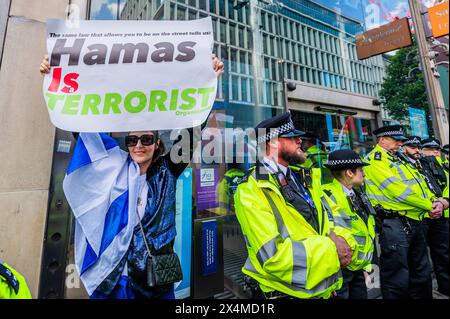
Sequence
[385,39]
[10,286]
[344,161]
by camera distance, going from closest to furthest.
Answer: [10,286] < [344,161] < [385,39]

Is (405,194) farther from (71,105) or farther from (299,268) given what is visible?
(71,105)

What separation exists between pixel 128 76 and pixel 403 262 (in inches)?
157

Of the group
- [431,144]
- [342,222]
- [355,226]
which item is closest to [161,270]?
[342,222]

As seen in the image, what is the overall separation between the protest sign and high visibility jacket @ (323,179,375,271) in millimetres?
1644

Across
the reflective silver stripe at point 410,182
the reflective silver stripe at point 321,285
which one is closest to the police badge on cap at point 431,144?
the reflective silver stripe at point 410,182

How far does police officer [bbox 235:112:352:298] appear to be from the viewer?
146 centimetres

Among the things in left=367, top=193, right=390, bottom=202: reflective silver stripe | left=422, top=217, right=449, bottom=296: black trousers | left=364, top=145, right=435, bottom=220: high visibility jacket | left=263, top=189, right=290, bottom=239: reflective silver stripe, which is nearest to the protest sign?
left=263, top=189, right=290, bottom=239: reflective silver stripe

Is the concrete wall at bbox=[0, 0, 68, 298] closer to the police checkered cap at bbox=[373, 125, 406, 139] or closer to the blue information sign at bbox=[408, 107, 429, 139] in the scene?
the police checkered cap at bbox=[373, 125, 406, 139]

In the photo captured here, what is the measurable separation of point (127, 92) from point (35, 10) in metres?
1.80

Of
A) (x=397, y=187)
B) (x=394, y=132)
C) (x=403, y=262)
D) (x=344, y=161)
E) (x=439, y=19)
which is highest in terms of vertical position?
(x=439, y=19)

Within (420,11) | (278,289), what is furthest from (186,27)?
(420,11)

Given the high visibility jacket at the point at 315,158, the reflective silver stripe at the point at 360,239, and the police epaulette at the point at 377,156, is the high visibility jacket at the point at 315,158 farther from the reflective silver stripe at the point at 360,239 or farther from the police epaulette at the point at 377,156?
the reflective silver stripe at the point at 360,239

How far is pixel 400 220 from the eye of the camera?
3.20m
